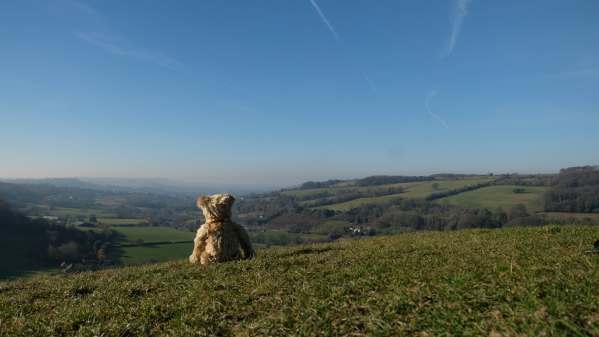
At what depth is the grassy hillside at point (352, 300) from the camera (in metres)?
4.47

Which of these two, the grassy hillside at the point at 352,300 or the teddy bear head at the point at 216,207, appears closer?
the grassy hillside at the point at 352,300

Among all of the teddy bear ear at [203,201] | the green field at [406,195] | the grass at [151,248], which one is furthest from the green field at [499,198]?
the teddy bear ear at [203,201]

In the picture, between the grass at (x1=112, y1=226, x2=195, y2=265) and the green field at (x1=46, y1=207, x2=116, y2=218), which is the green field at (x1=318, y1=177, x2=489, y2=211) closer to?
the grass at (x1=112, y1=226, x2=195, y2=265)

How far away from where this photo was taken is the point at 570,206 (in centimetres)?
7206

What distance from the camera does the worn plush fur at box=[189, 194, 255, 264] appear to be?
1319 centimetres

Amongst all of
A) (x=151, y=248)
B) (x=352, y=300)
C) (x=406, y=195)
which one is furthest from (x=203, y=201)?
(x=406, y=195)

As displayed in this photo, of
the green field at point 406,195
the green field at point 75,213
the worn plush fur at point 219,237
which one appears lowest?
the green field at point 75,213

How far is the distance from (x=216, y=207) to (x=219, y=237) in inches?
52.9

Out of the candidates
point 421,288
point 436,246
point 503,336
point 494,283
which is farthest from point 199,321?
point 436,246

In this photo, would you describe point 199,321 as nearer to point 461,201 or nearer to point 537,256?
point 537,256

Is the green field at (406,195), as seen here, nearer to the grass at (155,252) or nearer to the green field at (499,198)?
the green field at (499,198)

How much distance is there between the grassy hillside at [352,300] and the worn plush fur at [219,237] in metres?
2.56

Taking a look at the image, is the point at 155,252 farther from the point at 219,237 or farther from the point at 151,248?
the point at 219,237

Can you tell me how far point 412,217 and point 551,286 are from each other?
3213 inches
